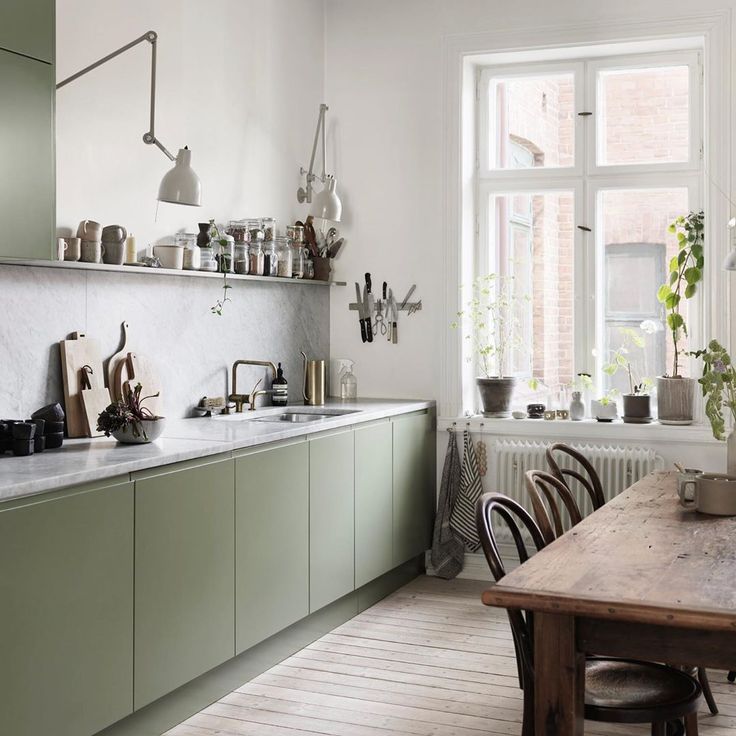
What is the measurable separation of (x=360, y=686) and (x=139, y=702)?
1.00m

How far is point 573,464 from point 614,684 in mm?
2634

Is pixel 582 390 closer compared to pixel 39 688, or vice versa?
pixel 39 688

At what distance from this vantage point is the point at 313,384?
5406mm

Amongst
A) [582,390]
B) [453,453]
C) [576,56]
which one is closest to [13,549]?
[453,453]

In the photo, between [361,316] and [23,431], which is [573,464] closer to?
[361,316]

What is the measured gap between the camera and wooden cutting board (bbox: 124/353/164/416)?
4.11m

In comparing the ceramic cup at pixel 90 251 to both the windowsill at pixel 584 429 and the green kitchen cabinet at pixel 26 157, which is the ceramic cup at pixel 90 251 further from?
the windowsill at pixel 584 429

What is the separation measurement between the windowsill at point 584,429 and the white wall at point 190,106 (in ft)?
5.00

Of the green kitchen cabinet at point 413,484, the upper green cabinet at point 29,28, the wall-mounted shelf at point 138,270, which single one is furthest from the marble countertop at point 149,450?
the upper green cabinet at point 29,28

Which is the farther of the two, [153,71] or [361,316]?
[361,316]

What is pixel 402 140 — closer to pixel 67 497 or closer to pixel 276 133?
pixel 276 133

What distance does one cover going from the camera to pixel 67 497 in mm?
2830

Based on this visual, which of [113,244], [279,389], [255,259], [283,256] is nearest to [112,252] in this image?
[113,244]

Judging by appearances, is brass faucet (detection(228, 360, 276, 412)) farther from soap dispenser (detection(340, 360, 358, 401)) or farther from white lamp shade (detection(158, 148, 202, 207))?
white lamp shade (detection(158, 148, 202, 207))
